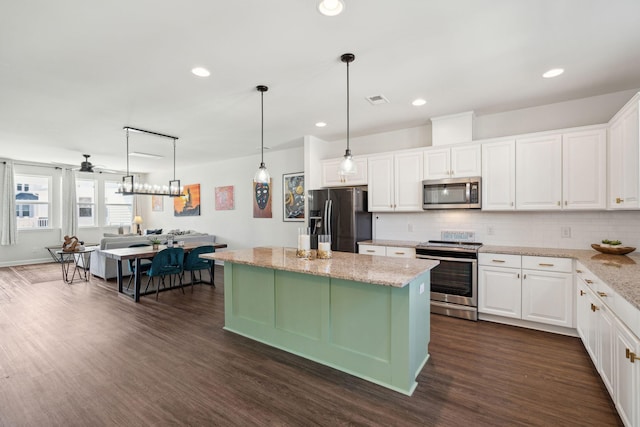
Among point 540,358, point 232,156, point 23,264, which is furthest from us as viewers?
point 23,264

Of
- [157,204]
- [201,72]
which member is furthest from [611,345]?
[157,204]

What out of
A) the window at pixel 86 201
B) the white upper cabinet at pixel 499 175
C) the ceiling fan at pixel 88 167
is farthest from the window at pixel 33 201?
the white upper cabinet at pixel 499 175

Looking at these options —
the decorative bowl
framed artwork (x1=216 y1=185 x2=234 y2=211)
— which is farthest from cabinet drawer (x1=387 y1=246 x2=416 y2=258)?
framed artwork (x1=216 y1=185 x2=234 y2=211)

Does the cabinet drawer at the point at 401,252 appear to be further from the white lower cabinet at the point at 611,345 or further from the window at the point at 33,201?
the window at the point at 33,201

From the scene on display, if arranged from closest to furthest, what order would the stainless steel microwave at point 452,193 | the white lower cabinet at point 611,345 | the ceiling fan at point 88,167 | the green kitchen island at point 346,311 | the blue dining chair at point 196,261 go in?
the white lower cabinet at point 611,345 → the green kitchen island at point 346,311 → the stainless steel microwave at point 452,193 → the blue dining chair at point 196,261 → the ceiling fan at point 88,167

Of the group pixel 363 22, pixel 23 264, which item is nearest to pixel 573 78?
pixel 363 22

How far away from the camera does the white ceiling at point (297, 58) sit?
2.04m

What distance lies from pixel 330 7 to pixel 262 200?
16.6 feet

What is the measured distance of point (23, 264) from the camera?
7.77 meters

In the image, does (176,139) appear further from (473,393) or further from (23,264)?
(23,264)

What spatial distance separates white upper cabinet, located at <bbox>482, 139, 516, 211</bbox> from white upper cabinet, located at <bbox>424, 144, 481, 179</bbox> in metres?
0.11

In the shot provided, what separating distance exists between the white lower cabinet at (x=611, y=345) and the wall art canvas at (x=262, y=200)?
17.3 feet

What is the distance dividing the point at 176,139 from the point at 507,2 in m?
5.16

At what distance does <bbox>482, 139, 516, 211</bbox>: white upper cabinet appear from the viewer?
367 cm
